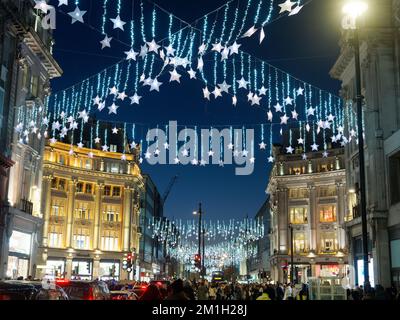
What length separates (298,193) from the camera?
88750 mm

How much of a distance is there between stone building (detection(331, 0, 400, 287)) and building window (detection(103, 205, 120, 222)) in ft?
169

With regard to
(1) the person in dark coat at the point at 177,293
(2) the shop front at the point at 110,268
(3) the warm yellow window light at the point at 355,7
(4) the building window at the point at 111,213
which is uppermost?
(4) the building window at the point at 111,213

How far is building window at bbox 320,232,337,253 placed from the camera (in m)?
83.1

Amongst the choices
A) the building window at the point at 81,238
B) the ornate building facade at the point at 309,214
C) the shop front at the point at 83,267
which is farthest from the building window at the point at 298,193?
the shop front at the point at 83,267

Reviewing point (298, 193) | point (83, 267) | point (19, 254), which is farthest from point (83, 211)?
point (19, 254)

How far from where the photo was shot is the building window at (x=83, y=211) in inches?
3287

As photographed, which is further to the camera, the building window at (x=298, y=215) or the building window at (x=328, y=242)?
the building window at (x=298, y=215)

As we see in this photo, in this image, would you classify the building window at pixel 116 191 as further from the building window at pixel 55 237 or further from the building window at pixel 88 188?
the building window at pixel 55 237

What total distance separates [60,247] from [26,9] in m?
45.6

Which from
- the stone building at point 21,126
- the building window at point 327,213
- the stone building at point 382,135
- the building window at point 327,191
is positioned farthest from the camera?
the building window at point 327,191

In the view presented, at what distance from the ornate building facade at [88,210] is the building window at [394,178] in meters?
51.0
